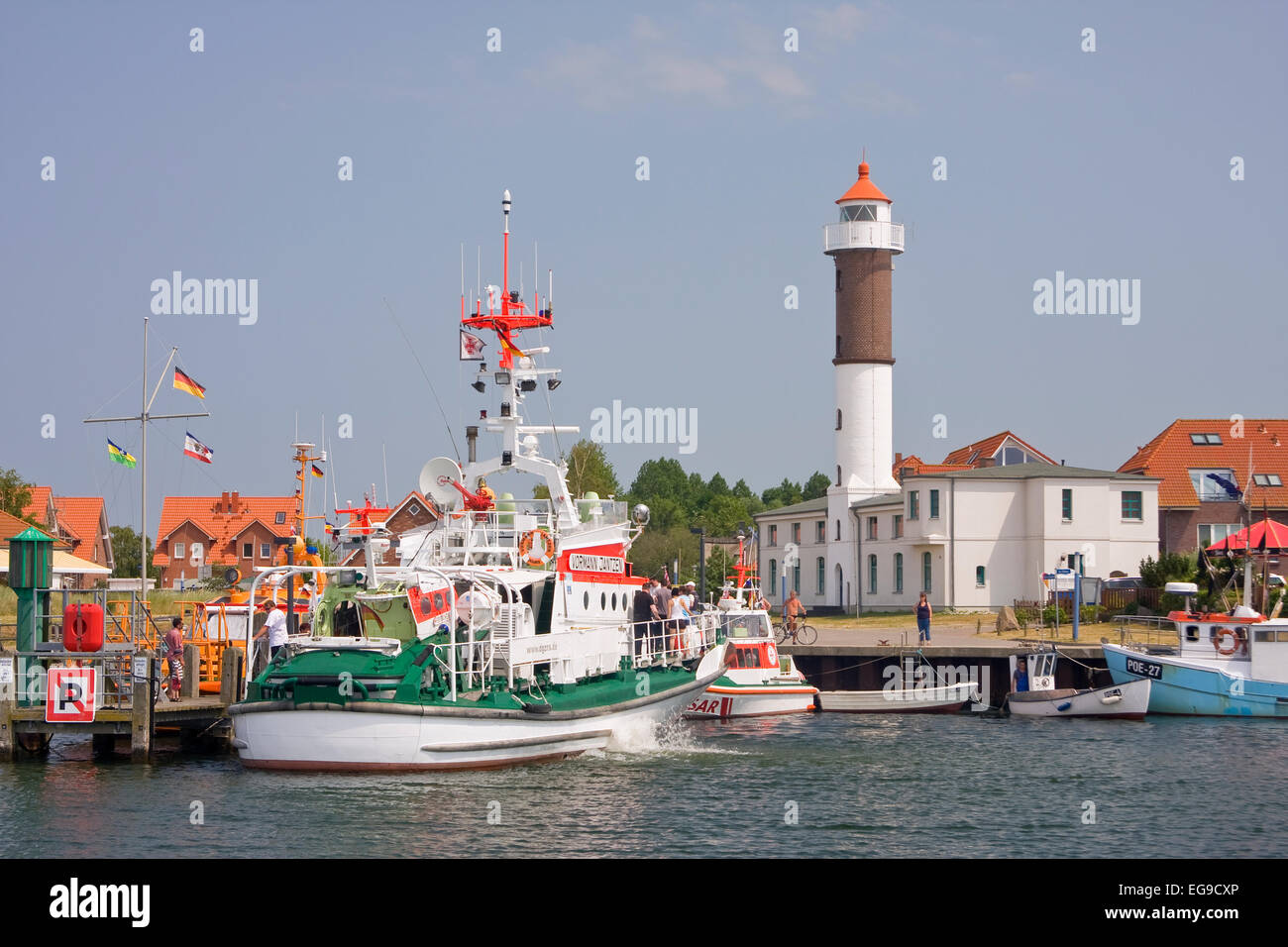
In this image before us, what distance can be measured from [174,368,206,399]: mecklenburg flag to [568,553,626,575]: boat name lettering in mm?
12936

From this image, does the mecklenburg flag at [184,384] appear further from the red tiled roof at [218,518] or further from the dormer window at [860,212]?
the red tiled roof at [218,518]

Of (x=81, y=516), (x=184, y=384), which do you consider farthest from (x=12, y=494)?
(x=184, y=384)

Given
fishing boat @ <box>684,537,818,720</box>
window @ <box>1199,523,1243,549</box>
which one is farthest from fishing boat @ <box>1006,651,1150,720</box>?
window @ <box>1199,523,1243,549</box>

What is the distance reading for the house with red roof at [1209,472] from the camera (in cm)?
6166

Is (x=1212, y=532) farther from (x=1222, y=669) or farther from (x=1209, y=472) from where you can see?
(x=1222, y=669)

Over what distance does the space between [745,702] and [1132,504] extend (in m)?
29.0

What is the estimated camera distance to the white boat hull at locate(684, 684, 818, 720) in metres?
34.6

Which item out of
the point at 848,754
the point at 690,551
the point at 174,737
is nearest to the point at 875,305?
the point at 690,551

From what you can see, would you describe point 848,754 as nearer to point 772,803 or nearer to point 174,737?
point 772,803

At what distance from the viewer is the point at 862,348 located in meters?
63.0

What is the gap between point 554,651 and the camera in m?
25.6

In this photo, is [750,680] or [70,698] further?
[750,680]

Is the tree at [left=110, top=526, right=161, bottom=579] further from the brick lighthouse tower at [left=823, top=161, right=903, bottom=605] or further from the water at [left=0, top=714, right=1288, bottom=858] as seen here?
the water at [left=0, top=714, right=1288, bottom=858]
